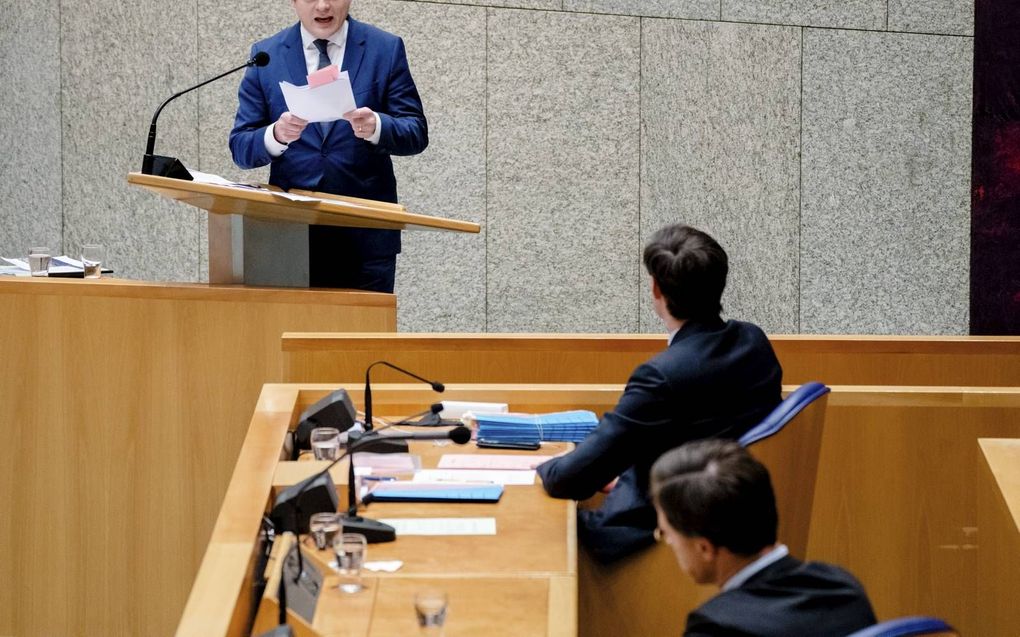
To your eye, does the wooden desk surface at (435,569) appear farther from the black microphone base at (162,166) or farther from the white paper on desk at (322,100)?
the white paper on desk at (322,100)

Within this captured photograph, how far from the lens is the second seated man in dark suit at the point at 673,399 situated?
2.90 m

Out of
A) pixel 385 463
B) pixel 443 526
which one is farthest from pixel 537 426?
pixel 443 526

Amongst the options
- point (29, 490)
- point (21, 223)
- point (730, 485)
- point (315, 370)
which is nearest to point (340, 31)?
point (315, 370)

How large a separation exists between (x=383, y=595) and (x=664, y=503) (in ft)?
1.82

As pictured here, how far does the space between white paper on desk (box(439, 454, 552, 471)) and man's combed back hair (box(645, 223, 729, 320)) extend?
0.50 m

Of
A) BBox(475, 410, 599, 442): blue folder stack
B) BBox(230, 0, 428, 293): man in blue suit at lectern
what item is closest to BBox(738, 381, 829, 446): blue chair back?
BBox(475, 410, 599, 442): blue folder stack

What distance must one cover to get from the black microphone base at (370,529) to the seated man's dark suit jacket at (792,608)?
87 cm

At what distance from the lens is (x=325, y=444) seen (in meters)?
3.04

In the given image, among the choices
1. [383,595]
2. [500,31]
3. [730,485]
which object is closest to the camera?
[730,485]

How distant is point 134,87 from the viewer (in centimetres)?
624

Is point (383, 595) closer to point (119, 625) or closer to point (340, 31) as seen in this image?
point (119, 625)

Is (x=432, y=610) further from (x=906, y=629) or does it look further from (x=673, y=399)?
(x=673, y=399)

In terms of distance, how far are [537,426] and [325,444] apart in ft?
1.89

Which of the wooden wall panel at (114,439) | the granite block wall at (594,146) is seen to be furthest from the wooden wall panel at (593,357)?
the granite block wall at (594,146)
